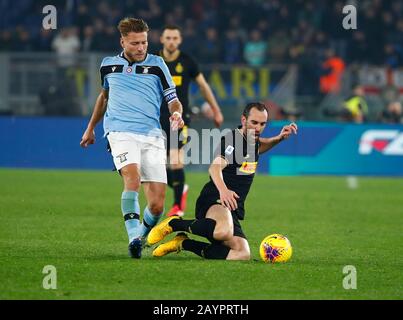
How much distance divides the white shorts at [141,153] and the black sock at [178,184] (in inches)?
152

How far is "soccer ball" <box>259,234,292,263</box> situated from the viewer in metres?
9.01

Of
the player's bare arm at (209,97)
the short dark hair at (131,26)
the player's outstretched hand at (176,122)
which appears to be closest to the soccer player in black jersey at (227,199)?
the player's outstretched hand at (176,122)

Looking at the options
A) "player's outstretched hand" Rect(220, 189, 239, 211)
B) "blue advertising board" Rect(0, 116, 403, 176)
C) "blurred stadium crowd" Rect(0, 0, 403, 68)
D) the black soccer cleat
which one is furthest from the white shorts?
"blurred stadium crowd" Rect(0, 0, 403, 68)

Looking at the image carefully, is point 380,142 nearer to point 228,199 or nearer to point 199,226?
point 199,226

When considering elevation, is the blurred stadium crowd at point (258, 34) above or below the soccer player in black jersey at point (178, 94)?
above

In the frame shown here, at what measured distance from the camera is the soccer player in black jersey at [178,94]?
41.9 feet

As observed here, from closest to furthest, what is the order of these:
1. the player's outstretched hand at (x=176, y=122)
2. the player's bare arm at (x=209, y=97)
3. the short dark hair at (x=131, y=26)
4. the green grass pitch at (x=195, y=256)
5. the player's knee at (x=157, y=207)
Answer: the green grass pitch at (x=195, y=256) < the player's outstretched hand at (x=176, y=122) < the short dark hair at (x=131, y=26) < the player's knee at (x=157, y=207) < the player's bare arm at (x=209, y=97)

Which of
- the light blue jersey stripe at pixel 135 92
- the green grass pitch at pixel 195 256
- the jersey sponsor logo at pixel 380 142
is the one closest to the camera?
the green grass pitch at pixel 195 256

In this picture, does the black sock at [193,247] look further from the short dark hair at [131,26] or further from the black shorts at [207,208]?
the short dark hair at [131,26]

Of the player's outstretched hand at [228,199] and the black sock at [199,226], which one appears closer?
the player's outstretched hand at [228,199]

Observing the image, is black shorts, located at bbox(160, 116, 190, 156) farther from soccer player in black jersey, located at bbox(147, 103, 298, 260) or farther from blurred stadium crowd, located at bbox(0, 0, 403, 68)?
blurred stadium crowd, located at bbox(0, 0, 403, 68)

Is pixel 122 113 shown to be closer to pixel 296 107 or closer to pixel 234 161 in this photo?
pixel 234 161

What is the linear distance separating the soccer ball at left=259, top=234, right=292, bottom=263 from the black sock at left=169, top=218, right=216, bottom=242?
1.61 feet

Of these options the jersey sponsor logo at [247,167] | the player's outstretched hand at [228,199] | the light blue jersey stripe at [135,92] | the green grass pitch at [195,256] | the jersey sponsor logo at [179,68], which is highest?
the jersey sponsor logo at [179,68]
